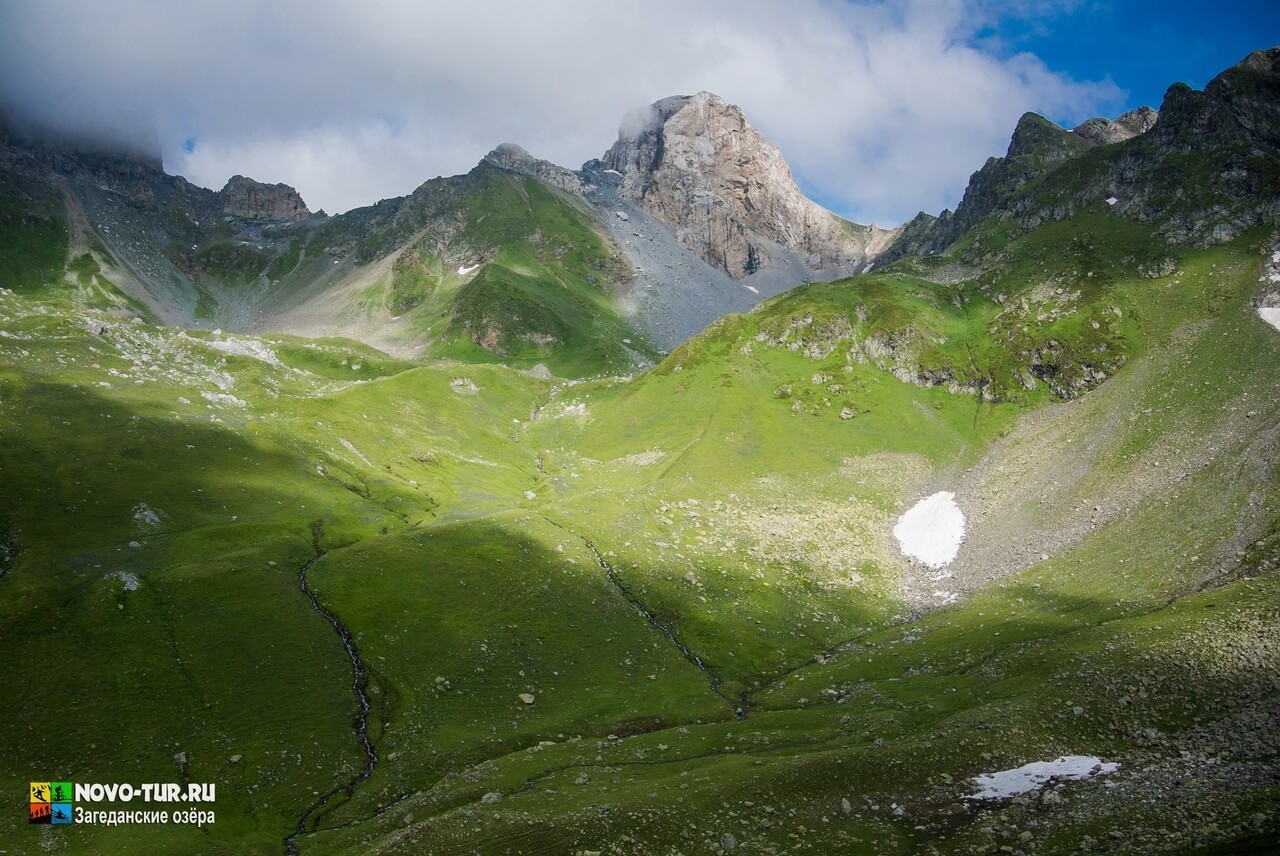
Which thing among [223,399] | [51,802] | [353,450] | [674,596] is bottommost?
[51,802]

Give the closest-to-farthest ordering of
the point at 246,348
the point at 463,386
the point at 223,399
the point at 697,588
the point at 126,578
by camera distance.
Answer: the point at 126,578 → the point at 697,588 → the point at 223,399 → the point at 463,386 → the point at 246,348

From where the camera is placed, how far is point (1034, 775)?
3644 centimetres

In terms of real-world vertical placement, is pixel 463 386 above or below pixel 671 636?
above

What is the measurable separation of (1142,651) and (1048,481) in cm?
6765

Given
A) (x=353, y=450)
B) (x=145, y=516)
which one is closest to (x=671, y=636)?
(x=145, y=516)

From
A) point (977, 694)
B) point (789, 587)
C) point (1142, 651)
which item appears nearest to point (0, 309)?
point (789, 587)

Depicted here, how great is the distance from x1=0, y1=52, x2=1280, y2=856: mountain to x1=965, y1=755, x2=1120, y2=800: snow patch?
0.85 feet

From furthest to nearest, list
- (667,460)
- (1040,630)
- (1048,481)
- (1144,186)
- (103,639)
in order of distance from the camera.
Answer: (1144,186) < (667,460) < (1048,481) < (1040,630) < (103,639)

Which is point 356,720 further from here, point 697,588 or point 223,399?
point 223,399

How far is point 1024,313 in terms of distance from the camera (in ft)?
550

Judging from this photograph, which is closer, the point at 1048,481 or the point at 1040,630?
the point at 1040,630

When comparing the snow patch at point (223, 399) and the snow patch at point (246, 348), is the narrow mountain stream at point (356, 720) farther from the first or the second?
the snow patch at point (246, 348)

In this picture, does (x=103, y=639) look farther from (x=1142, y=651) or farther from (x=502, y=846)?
(x=1142, y=651)

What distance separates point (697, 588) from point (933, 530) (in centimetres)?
4341
